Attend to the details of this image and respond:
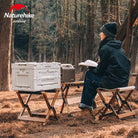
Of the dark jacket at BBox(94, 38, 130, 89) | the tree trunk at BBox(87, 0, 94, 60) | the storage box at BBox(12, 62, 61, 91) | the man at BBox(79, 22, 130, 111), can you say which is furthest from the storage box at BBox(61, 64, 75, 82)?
the tree trunk at BBox(87, 0, 94, 60)

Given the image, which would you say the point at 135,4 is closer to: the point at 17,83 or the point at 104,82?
the point at 104,82

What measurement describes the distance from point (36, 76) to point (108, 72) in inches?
62.9

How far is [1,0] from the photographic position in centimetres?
1276

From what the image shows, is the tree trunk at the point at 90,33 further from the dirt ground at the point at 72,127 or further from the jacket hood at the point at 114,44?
the jacket hood at the point at 114,44

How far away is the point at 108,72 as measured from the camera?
636 centimetres

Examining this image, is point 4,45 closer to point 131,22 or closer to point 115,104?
point 131,22

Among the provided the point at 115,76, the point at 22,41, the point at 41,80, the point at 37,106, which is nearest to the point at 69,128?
the point at 41,80

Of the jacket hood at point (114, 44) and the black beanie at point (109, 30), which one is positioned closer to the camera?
the jacket hood at point (114, 44)

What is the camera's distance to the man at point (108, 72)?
6.33 meters

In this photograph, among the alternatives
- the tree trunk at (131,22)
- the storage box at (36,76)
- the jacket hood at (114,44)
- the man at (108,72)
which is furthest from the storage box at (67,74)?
the tree trunk at (131,22)

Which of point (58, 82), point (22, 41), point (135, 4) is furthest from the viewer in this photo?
point (22, 41)

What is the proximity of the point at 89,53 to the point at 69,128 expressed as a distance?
1313 cm

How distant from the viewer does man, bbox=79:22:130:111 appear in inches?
249

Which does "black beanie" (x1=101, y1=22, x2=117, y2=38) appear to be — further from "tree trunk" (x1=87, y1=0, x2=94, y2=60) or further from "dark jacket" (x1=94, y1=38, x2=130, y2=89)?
"tree trunk" (x1=87, y1=0, x2=94, y2=60)
